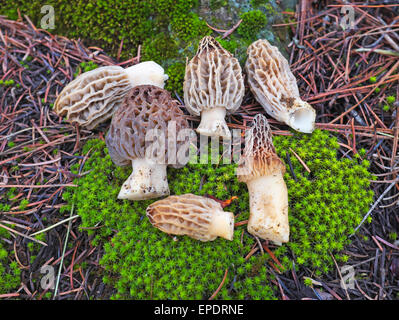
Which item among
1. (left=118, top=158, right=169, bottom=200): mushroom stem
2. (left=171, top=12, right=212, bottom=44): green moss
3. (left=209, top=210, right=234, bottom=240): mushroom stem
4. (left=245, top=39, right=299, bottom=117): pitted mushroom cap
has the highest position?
(left=171, top=12, right=212, bottom=44): green moss

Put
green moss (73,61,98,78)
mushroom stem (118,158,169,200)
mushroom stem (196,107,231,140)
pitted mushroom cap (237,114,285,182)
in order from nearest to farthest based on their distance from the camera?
1. pitted mushroom cap (237,114,285,182)
2. mushroom stem (118,158,169,200)
3. mushroom stem (196,107,231,140)
4. green moss (73,61,98,78)

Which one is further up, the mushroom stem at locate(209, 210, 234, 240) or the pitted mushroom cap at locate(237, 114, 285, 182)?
the pitted mushroom cap at locate(237, 114, 285, 182)

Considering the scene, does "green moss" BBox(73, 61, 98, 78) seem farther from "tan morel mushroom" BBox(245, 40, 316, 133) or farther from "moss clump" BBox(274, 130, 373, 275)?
"moss clump" BBox(274, 130, 373, 275)

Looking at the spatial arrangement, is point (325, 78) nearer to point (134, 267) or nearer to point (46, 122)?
point (134, 267)

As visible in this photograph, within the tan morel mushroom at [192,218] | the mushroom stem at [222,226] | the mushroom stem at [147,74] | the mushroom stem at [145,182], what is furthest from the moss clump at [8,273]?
the mushroom stem at [147,74]

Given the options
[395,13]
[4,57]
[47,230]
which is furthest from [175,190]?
[395,13]

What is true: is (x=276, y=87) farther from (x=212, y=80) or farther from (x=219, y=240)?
(x=219, y=240)

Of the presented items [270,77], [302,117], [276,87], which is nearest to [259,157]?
[302,117]

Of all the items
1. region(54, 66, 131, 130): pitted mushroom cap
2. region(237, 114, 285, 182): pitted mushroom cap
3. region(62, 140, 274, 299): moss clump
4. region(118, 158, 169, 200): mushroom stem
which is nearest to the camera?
region(62, 140, 274, 299): moss clump

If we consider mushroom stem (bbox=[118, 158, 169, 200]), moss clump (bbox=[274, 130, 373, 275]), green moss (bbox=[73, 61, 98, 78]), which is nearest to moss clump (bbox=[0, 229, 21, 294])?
mushroom stem (bbox=[118, 158, 169, 200])

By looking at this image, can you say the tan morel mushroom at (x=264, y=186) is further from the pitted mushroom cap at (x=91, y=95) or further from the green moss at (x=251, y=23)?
the pitted mushroom cap at (x=91, y=95)
